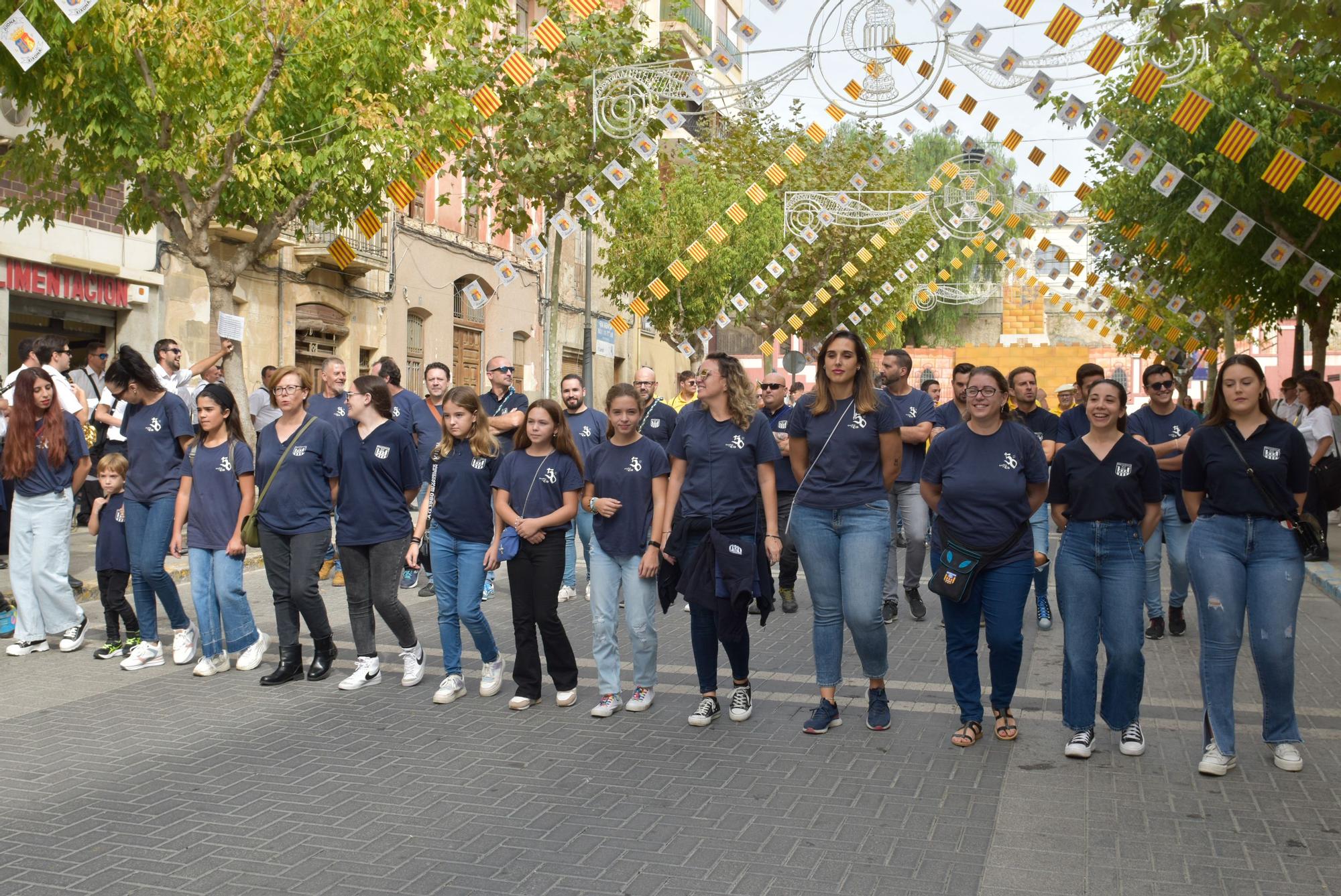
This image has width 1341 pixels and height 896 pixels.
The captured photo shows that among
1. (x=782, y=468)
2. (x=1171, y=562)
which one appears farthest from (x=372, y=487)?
(x=1171, y=562)

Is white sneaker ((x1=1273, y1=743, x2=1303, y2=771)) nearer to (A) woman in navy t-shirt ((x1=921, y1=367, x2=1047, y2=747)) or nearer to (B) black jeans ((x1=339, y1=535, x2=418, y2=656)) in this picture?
(A) woman in navy t-shirt ((x1=921, y1=367, x2=1047, y2=747))

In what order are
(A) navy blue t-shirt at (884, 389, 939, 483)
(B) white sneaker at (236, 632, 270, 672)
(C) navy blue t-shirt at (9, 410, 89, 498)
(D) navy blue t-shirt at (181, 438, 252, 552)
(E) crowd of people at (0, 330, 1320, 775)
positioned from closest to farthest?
(E) crowd of people at (0, 330, 1320, 775)
(D) navy blue t-shirt at (181, 438, 252, 552)
(B) white sneaker at (236, 632, 270, 672)
(C) navy blue t-shirt at (9, 410, 89, 498)
(A) navy blue t-shirt at (884, 389, 939, 483)

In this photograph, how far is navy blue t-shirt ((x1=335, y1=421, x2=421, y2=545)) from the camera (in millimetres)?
7734

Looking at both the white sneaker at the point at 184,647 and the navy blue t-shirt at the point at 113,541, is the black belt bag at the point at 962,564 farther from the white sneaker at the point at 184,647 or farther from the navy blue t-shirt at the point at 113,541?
the navy blue t-shirt at the point at 113,541

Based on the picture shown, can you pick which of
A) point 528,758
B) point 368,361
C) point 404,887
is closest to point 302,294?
point 368,361

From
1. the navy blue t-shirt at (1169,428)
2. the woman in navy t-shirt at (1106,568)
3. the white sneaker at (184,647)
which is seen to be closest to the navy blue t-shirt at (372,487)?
the white sneaker at (184,647)

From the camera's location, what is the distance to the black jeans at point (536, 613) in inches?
289

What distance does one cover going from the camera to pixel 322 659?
26.6ft

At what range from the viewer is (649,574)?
7102 millimetres

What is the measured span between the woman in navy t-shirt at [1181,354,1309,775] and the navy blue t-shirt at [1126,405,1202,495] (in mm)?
2974

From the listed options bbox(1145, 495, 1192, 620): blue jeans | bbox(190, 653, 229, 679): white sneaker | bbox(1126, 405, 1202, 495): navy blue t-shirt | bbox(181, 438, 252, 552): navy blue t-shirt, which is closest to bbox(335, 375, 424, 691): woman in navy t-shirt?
bbox(181, 438, 252, 552): navy blue t-shirt

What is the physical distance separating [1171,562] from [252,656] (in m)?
6.13

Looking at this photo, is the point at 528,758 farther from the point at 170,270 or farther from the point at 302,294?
the point at 302,294

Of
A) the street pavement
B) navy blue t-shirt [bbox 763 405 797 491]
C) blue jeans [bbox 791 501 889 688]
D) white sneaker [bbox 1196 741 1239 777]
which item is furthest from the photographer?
navy blue t-shirt [bbox 763 405 797 491]
